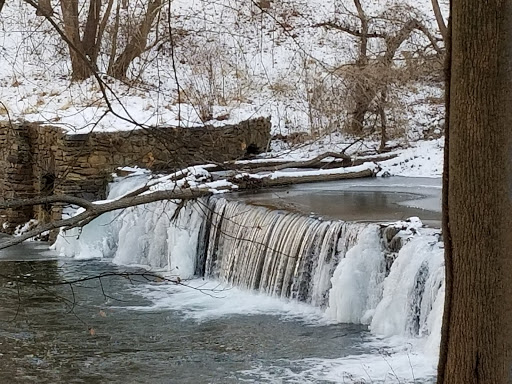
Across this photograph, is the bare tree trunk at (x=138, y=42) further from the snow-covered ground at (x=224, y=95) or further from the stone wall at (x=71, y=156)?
the snow-covered ground at (x=224, y=95)

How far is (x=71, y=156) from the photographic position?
505 inches

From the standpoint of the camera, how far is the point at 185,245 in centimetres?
1083

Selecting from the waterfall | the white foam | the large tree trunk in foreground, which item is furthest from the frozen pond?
the large tree trunk in foreground

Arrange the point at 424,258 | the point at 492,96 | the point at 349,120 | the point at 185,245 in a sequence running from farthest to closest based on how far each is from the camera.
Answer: the point at 349,120, the point at 185,245, the point at 424,258, the point at 492,96

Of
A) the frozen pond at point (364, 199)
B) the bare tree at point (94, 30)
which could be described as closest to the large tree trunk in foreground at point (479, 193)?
the bare tree at point (94, 30)

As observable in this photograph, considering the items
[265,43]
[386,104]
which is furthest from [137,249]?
[265,43]

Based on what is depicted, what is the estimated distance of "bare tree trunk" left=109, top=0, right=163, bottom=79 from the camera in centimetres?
525

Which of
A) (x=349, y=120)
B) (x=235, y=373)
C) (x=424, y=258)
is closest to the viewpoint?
(x=235, y=373)

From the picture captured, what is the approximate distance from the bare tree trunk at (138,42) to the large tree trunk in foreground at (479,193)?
157 cm

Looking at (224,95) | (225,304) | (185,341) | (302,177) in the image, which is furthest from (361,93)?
(185,341)

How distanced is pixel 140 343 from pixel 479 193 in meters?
5.27

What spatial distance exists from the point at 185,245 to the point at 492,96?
26.9 ft

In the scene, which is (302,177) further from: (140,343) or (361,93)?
(140,343)

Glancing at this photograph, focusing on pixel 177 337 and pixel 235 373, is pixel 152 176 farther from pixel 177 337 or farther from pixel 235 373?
pixel 235 373
